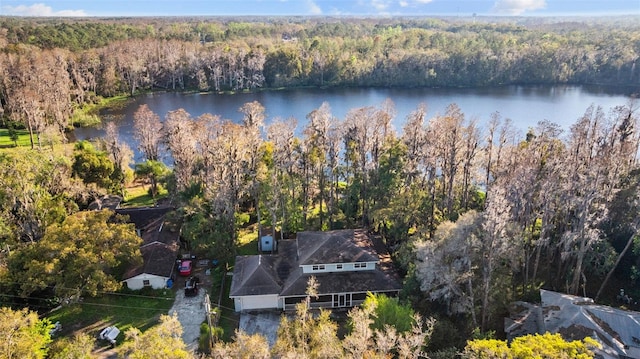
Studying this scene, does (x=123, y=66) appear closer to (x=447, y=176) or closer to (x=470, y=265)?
(x=447, y=176)

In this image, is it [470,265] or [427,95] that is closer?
[470,265]

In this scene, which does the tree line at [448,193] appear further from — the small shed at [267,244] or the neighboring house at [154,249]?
the neighboring house at [154,249]

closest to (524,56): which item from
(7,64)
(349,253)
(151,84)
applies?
(151,84)

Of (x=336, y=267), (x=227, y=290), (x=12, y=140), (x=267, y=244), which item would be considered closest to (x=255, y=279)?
(x=227, y=290)

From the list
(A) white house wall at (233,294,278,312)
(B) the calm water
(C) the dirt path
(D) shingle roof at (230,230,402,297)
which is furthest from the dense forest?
(B) the calm water

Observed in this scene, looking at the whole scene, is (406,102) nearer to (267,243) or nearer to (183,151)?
(183,151)

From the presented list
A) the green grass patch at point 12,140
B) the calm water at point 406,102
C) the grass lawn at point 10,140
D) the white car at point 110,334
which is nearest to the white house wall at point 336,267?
the white car at point 110,334
